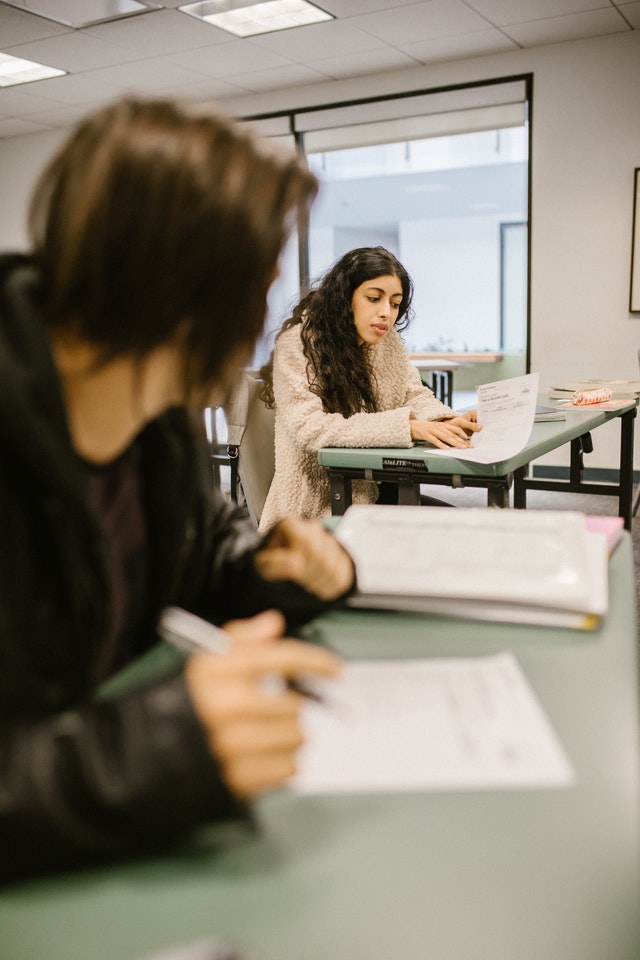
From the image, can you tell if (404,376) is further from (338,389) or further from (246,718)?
(246,718)

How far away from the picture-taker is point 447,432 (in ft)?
6.87

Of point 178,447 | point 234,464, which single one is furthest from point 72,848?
point 234,464

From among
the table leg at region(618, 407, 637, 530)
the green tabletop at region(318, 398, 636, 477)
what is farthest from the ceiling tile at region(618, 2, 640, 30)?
the green tabletop at region(318, 398, 636, 477)

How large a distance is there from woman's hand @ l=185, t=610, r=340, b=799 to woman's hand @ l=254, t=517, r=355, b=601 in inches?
12.1

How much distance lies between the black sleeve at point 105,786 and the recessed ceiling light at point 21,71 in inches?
202

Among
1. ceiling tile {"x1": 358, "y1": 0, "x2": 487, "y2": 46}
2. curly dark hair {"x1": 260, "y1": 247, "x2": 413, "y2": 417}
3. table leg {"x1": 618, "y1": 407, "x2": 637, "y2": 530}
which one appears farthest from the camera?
ceiling tile {"x1": 358, "y1": 0, "x2": 487, "y2": 46}

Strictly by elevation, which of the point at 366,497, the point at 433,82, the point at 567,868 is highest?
the point at 433,82

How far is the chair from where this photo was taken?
2248 mm

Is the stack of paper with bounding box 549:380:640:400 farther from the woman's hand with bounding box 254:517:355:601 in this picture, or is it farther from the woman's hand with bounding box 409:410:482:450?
the woman's hand with bounding box 254:517:355:601

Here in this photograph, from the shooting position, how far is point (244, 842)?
49 cm

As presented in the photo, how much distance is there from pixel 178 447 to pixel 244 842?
423 mm

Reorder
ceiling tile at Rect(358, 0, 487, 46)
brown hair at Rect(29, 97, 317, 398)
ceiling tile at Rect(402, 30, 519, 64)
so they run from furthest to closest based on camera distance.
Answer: ceiling tile at Rect(402, 30, 519, 64) < ceiling tile at Rect(358, 0, 487, 46) < brown hair at Rect(29, 97, 317, 398)

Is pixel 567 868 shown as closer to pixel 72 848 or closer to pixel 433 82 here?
pixel 72 848

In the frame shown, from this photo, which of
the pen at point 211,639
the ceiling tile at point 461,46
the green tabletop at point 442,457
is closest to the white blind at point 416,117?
the ceiling tile at point 461,46
